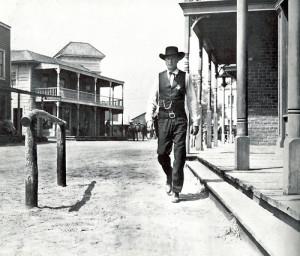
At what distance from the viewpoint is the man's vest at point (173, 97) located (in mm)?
4754

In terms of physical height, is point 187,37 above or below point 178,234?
above

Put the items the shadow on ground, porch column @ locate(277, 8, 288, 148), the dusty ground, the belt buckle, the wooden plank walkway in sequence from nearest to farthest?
the wooden plank walkway, the dusty ground, the shadow on ground, the belt buckle, porch column @ locate(277, 8, 288, 148)

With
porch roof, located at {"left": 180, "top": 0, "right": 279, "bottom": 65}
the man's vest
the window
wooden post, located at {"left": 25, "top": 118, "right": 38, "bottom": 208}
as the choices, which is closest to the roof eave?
porch roof, located at {"left": 180, "top": 0, "right": 279, "bottom": 65}

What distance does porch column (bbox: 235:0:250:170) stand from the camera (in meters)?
5.39

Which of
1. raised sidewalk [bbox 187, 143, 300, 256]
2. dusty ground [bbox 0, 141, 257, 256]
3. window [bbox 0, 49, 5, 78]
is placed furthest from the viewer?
window [bbox 0, 49, 5, 78]

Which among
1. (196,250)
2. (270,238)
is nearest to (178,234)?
(196,250)

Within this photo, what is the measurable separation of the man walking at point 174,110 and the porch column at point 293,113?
1565 mm

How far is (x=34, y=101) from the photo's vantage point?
98.6 feet

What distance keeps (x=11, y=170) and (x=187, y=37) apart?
16.3 ft

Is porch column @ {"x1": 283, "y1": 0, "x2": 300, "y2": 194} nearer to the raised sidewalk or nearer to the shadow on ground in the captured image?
the raised sidewalk

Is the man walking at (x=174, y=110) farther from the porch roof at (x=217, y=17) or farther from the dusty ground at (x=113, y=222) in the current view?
the porch roof at (x=217, y=17)

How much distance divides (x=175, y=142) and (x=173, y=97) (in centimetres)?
52

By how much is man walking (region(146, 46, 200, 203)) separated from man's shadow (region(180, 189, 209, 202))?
9.6 inches

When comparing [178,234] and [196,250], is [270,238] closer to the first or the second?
[196,250]
